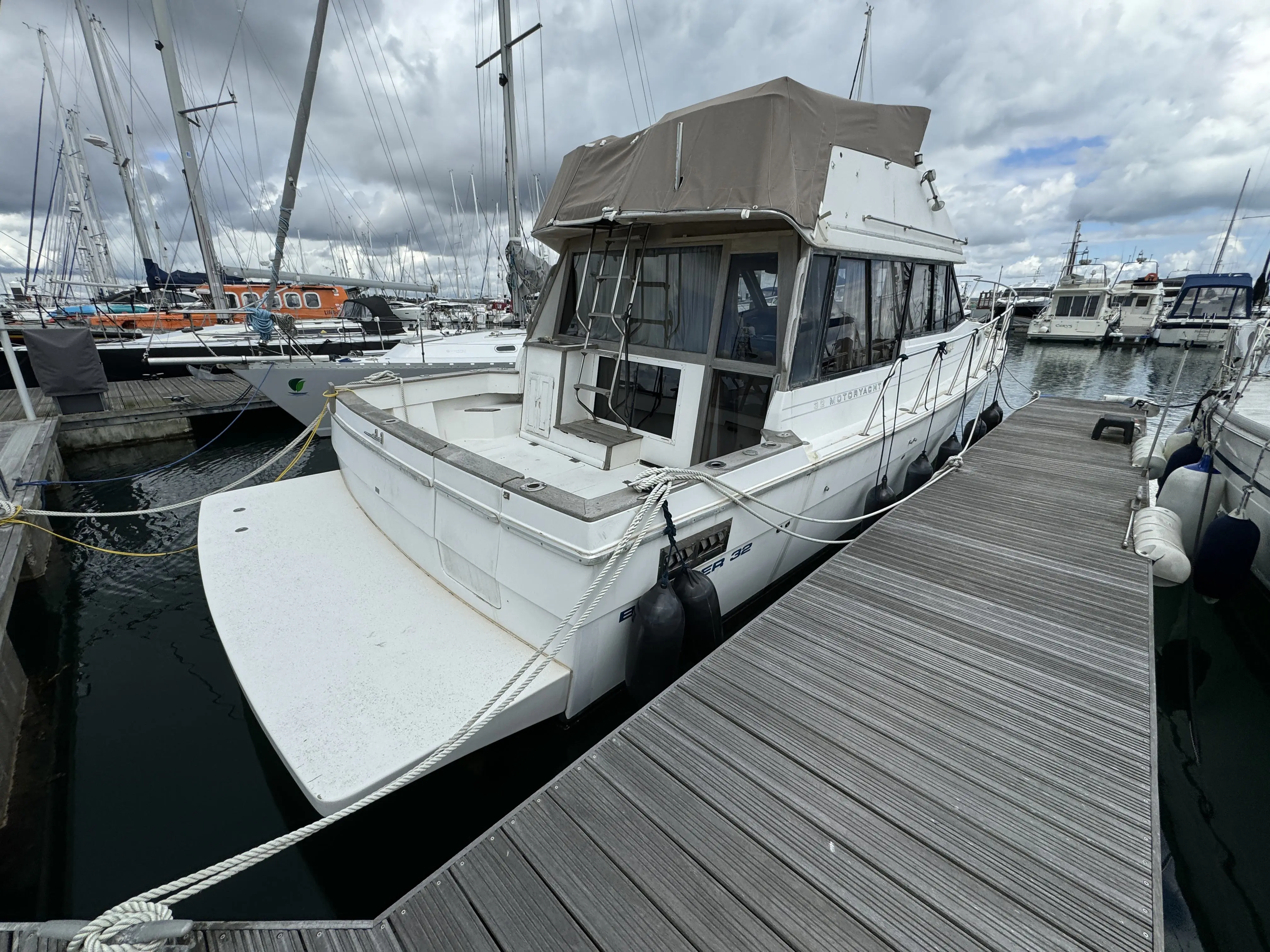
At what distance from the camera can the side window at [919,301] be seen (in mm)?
5375

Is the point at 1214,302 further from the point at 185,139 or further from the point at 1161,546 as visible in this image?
the point at 185,139

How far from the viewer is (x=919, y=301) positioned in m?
5.66

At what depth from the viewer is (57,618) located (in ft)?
14.9

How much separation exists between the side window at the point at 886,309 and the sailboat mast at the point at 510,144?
6.44 metres

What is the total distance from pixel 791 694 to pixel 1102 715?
4.53 feet

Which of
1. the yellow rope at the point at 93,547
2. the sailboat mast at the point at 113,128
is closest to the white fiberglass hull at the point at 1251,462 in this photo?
the yellow rope at the point at 93,547

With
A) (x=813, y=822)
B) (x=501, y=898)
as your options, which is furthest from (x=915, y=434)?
(x=501, y=898)

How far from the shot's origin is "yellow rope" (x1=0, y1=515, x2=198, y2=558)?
3990mm

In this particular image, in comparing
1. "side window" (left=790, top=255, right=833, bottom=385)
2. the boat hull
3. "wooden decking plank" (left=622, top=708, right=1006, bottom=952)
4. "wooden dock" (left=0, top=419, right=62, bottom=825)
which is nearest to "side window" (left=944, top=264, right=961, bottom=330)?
"side window" (left=790, top=255, right=833, bottom=385)

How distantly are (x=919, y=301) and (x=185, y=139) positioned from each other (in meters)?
13.9

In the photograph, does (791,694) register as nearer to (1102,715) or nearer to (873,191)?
(1102,715)

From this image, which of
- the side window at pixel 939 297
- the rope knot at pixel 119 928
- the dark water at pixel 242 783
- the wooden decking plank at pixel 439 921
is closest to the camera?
the rope knot at pixel 119 928

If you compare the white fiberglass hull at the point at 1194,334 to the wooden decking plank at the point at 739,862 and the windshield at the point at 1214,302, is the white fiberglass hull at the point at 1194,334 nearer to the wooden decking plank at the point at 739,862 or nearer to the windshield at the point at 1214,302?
the windshield at the point at 1214,302

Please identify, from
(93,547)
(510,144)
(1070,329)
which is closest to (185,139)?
(510,144)
